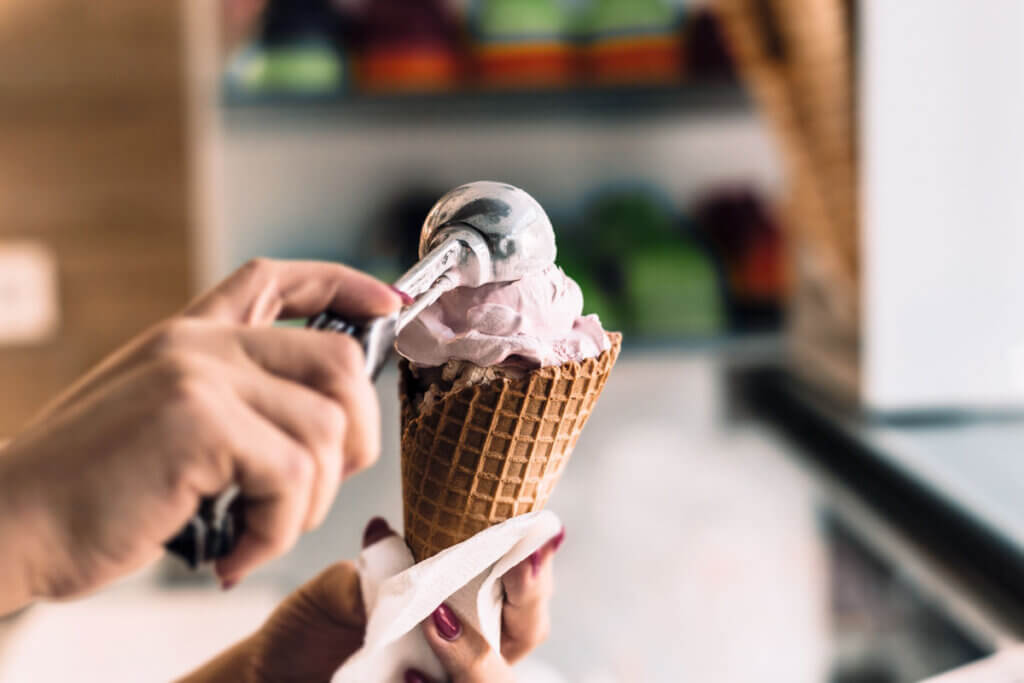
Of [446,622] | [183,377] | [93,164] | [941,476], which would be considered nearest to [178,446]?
[183,377]

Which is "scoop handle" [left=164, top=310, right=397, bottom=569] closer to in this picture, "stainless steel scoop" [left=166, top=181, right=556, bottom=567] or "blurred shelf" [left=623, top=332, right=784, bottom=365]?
"stainless steel scoop" [left=166, top=181, right=556, bottom=567]

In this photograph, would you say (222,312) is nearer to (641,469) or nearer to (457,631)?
(457,631)

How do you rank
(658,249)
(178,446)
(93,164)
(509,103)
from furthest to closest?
1. (509,103)
2. (658,249)
3. (93,164)
4. (178,446)

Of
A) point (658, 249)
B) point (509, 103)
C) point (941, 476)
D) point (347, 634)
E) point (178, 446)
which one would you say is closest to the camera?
point (178, 446)

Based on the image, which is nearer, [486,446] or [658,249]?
[486,446]

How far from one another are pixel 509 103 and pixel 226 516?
1596 millimetres

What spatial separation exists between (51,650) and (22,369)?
1168mm

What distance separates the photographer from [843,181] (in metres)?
1.15

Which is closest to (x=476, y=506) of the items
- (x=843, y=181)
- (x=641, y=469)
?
(x=641, y=469)

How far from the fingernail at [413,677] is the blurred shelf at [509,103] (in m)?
1.49

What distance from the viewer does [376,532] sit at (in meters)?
0.41

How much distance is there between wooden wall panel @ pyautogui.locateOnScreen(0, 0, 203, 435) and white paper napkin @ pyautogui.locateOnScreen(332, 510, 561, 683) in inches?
49.2

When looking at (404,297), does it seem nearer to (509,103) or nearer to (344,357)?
(344,357)

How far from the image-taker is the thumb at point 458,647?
0.37m
